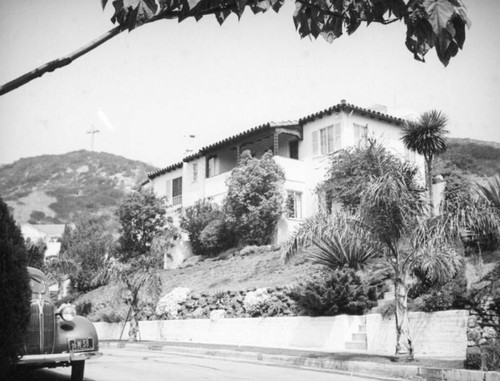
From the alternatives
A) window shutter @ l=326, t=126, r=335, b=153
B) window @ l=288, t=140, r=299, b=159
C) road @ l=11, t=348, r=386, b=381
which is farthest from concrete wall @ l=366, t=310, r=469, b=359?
window @ l=288, t=140, r=299, b=159

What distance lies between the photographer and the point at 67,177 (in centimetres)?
10969

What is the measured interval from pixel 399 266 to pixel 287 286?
7.87m

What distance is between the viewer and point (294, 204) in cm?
3297

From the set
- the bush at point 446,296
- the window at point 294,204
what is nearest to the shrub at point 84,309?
the window at point 294,204

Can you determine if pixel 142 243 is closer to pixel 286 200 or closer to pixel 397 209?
pixel 286 200

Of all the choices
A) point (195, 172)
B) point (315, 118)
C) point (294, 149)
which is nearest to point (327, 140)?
point (315, 118)

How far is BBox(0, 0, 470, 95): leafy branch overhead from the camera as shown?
314cm

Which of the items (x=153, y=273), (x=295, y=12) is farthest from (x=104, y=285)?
(x=295, y=12)

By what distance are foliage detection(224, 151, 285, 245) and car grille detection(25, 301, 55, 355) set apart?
2251 cm

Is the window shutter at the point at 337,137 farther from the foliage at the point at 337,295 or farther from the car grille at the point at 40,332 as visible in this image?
the car grille at the point at 40,332

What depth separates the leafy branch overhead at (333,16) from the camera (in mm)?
3145

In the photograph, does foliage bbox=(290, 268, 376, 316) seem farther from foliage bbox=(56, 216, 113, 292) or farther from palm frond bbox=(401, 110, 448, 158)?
foliage bbox=(56, 216, 113, 292)

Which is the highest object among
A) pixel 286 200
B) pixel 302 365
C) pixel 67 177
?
pixel 67 177

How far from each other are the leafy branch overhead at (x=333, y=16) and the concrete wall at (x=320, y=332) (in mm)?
10846
